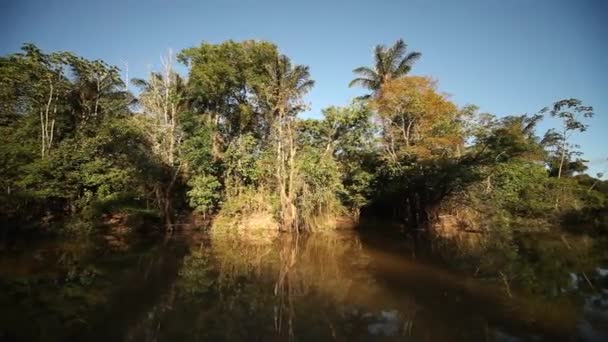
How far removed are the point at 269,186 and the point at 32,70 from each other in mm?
14716

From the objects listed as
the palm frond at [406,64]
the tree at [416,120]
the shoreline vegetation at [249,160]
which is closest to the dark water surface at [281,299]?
the shoreline vegetation at [249,160]

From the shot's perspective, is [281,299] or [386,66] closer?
[281,299]

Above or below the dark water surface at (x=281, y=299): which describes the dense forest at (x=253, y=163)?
above

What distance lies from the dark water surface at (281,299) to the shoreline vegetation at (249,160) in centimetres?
697

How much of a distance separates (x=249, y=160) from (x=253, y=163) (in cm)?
35

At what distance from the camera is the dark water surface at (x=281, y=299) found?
5857mm

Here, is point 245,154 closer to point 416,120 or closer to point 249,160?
point 249,160

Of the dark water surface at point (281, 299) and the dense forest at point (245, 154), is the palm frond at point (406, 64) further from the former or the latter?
the dark water surface at point (281, 299)

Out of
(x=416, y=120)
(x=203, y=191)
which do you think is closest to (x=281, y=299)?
(x=203, y=191)

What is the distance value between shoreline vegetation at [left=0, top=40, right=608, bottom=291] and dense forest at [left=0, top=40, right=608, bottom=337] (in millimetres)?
95

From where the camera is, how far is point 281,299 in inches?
311

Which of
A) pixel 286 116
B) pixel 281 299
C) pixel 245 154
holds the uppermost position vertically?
pixel 286 116

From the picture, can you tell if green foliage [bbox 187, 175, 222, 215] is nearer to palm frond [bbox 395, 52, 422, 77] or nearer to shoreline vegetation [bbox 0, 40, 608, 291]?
shoreline vegetation [bbox 0, 40, 608, 291]

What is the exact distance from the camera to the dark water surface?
5.86m
